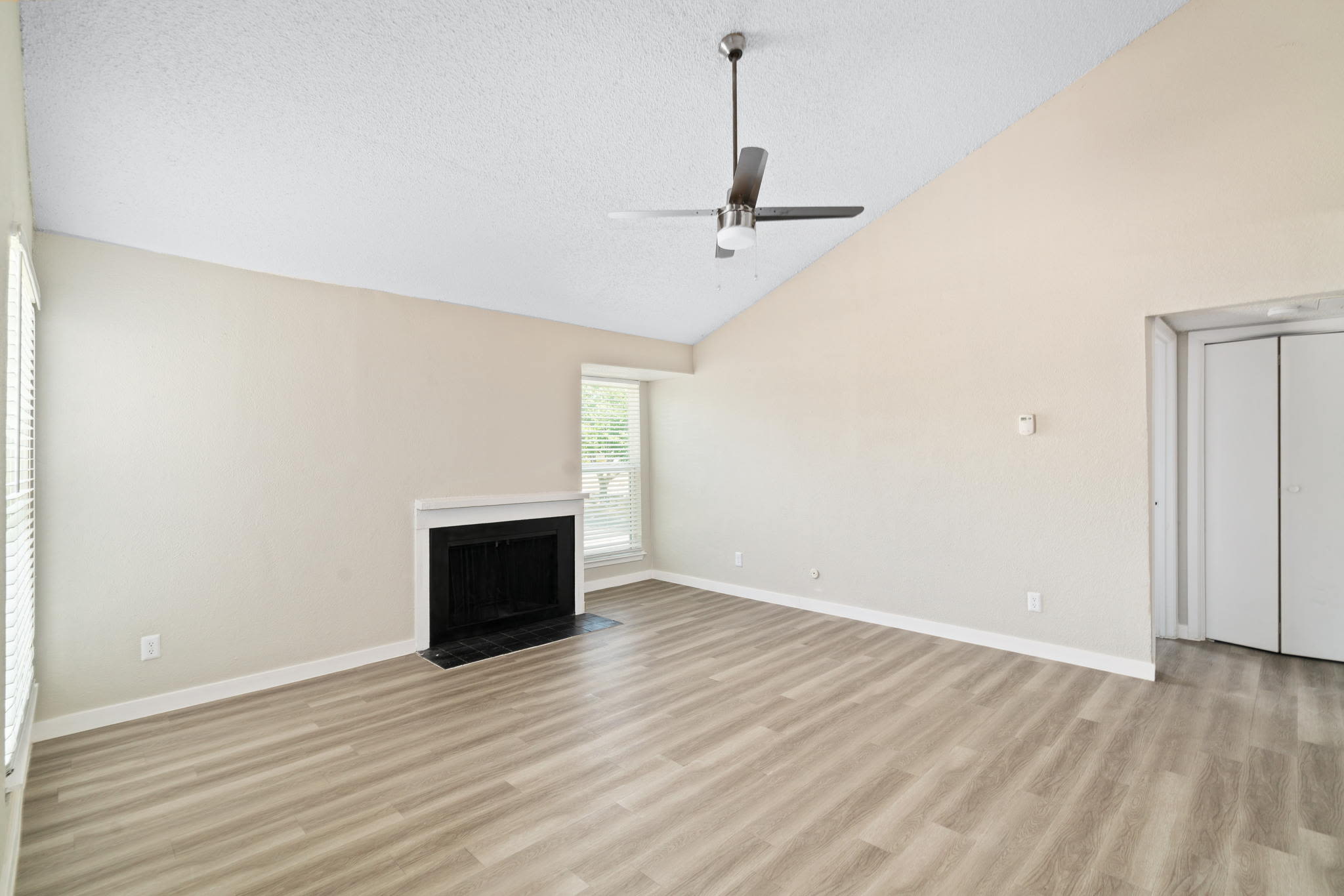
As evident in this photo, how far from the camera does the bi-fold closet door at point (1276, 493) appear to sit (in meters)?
3.72

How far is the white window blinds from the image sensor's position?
6.98 ft

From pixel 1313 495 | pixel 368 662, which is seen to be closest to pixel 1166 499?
pixel 1313 495

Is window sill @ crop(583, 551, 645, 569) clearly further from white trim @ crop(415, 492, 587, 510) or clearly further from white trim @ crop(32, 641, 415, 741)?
white trim @ crop(32, 641, 415, 741)

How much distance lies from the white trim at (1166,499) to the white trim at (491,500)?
168 inches

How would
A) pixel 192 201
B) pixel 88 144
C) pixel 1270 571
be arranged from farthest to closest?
pixel 1270 571 < pixel 192 201 < pixel 88 144

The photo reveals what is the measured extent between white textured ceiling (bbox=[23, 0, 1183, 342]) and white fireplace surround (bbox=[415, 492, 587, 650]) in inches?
60.9

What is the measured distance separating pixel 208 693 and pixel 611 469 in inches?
143

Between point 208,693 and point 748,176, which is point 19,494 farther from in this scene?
point 748,176

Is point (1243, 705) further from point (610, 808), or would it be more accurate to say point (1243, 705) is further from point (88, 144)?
point (88, 144)

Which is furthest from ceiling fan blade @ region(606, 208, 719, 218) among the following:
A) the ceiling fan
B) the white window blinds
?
the white window blinds

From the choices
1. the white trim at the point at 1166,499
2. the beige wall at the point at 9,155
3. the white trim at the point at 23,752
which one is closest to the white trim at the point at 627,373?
the beige wall at the point at 9,155

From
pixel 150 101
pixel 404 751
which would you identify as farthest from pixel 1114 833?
pixel 150 101

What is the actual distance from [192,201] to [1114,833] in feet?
15.7

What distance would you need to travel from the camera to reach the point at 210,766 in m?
2.74
